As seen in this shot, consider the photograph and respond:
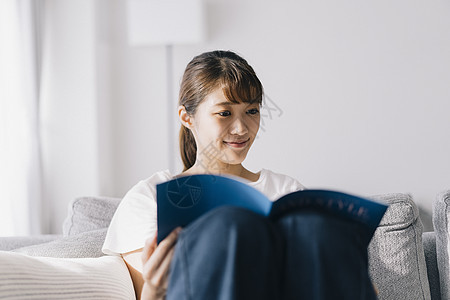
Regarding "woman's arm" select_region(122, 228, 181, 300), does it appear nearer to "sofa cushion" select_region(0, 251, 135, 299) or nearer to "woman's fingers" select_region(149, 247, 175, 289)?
"woman's fingers" select_region(149, 247, 175, 289)

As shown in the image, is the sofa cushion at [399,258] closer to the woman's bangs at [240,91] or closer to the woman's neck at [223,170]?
the woman's neck at [223,170]

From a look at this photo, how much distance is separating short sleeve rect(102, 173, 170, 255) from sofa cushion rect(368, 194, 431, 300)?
→ 76 cm

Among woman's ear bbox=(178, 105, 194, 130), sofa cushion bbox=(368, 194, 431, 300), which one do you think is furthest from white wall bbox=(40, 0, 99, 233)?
sofa cushion bbox=(368, 194, 431, 300)

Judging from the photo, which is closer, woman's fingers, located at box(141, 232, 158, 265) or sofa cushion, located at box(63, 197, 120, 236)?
woman's fingers, located at box(141, 232, 158, 265)

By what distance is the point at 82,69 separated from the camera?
2873 mm

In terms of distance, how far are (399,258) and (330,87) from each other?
128cm

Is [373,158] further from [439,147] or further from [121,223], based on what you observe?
[121,223]

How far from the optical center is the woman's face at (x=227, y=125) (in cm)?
158

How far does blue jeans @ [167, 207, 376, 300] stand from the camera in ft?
2.73


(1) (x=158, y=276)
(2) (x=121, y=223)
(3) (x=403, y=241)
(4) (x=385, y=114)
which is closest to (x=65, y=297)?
(1) (x=158, y=276)

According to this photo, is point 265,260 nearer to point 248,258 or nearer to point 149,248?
point 248,258

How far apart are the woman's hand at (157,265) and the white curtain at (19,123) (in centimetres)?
168

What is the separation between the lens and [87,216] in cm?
205

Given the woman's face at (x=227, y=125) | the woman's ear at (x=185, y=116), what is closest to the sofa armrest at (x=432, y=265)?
the woman's face at (x=227, y=125)
